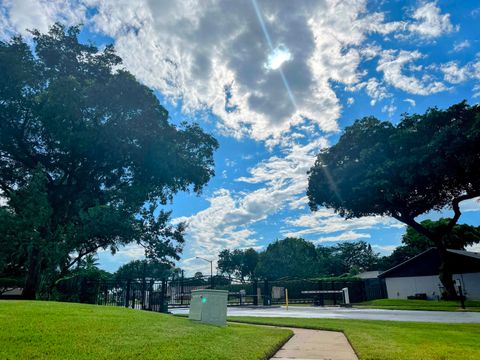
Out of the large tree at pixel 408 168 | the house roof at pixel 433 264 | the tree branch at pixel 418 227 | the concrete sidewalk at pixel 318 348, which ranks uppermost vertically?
the large tree at pixel 408 168

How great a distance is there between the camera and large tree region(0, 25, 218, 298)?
18.9 m

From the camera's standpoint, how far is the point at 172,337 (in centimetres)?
645

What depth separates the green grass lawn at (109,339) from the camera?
488cm

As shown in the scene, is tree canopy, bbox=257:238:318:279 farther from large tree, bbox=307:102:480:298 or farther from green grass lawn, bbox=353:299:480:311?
green grass lawn, bbox=353:299:480:311

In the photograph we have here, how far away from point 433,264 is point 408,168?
16.7 m

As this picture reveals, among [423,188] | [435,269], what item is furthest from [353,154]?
[435,269]

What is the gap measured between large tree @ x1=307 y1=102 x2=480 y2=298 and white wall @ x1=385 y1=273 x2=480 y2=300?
322 inches

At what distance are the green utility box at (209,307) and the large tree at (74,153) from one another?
11.8m

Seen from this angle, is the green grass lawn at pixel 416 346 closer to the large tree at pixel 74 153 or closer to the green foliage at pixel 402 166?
the large tree at pixel 74 153

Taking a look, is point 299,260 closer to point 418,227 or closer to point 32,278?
point 418,227

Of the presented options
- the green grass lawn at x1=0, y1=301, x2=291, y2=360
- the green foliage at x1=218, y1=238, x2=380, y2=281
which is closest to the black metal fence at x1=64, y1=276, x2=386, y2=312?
the green grass lawn at x1=0, y1=301, x2=291, y2=360

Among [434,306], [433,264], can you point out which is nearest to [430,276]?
[433,264]

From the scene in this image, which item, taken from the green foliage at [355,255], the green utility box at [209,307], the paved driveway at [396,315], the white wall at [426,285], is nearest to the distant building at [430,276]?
the white wall at [426,285]

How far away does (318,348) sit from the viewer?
7008 millimetres
